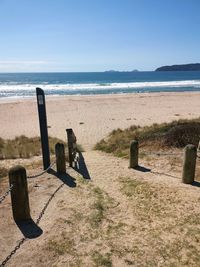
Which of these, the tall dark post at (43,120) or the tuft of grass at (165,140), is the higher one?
the tall dark post at (43,120)

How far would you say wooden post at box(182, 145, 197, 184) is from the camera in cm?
677

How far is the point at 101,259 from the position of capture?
4.09m

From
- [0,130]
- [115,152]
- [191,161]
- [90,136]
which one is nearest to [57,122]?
[0,130]

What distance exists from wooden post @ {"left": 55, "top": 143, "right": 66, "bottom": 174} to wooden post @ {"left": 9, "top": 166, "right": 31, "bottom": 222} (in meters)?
2.49

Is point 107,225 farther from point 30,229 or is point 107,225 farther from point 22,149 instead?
point 22,149

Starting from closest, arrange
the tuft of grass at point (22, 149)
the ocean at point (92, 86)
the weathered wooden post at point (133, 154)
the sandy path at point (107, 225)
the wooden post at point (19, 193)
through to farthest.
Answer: the sandy path at point (107, 225) < the wooden post at point (19, 193) < the weathered wooden post at point (133, 154) < the tuft of grass at point (22, 149) < the ocean at point (92, 86)

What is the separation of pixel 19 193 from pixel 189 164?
3828mm

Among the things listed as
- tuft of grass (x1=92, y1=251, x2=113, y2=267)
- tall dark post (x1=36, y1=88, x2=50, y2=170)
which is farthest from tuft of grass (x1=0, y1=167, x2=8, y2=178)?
tuft of grass (x1=92, y1=251, x2=113, y2=267)

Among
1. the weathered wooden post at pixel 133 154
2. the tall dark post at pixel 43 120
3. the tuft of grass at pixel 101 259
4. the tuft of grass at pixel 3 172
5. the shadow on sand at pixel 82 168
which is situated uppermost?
the tall dark post at pixel 43 120

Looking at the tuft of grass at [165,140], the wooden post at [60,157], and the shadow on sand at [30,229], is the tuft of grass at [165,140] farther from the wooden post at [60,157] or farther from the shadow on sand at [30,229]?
the shadow on sand at [30,229]

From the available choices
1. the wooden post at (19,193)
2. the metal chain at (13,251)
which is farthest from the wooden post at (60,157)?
the metal chain at (13,251)

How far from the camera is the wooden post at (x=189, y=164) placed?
6.77 metres

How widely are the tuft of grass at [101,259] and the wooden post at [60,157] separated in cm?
366

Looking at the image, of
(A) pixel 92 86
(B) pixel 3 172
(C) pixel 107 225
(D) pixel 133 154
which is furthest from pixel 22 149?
(A) pixel 92 86
